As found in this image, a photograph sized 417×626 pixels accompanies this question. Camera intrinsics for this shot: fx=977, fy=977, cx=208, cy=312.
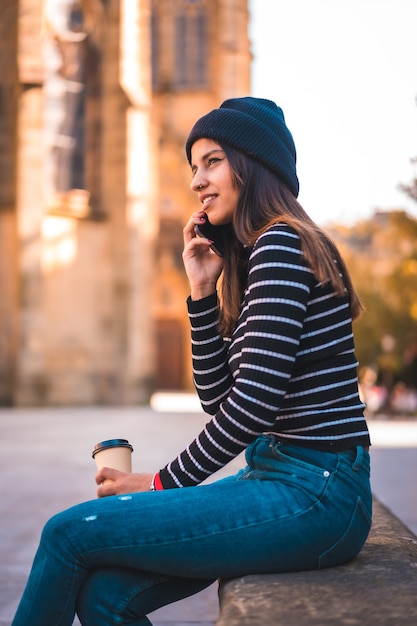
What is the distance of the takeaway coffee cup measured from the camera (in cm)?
266

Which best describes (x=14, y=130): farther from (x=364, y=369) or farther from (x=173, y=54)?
(x=364, y=369)

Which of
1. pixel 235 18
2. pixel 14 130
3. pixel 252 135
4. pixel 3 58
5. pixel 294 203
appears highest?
pixel 235 18

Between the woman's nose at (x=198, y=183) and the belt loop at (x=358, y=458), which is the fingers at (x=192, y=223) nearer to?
the woman's nose at (x=198, y=183)

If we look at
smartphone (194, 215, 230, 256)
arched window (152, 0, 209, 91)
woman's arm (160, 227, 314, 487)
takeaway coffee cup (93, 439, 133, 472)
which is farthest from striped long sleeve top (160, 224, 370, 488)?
arched window (152, 0, 209, 91)

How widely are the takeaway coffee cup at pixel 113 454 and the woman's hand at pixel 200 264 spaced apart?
0.53m

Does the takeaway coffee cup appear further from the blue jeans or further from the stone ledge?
the stone ledge

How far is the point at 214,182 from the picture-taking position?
9.00 feet

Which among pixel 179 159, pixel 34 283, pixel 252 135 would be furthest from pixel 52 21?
pixel 252 135

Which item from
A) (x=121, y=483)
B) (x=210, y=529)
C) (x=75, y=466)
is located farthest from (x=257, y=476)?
(x=75, y=466)

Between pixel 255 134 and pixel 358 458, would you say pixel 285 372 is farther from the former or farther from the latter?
pixel 255 134

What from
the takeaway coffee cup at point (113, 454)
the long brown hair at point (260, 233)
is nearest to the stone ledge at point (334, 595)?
the takeaway coffee cup at point (113, 454)

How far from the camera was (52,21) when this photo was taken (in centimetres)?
2116

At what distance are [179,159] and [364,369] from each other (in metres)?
14.1

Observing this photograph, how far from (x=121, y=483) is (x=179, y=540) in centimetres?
32
